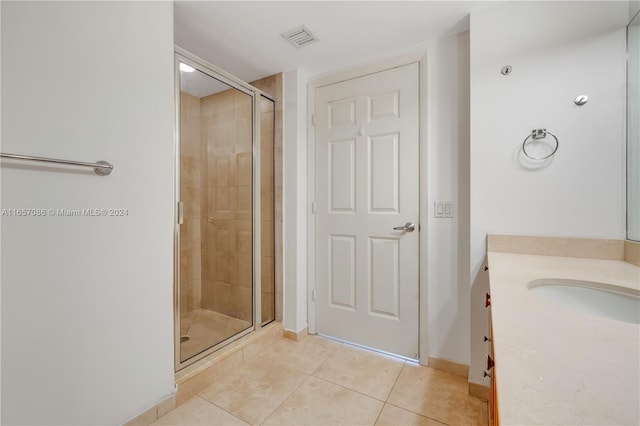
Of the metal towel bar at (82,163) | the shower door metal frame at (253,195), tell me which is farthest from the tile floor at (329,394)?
the metal towel bar at (82,163)

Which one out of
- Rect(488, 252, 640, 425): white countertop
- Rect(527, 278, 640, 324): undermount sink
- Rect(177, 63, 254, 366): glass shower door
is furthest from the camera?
Rect(177, 63, 254, 366): glass shower door

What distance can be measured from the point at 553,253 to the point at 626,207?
1.15 ft

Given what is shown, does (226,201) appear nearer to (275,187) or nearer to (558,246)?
(275,187)

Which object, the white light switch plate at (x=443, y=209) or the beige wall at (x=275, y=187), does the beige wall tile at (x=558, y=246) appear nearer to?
the white light switch plate at (x=443, y=209)

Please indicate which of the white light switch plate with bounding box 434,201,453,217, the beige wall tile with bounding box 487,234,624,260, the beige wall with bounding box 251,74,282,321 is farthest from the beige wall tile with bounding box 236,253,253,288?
the beige wall tile with bounding box 487,234,624,260

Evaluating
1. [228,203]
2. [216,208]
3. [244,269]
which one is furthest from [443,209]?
[216,208]

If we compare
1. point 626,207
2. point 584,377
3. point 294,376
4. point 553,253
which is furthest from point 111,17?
point 626,207

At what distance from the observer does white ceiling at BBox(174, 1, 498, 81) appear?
1.50 meters

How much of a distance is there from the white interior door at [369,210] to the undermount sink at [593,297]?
0.96 metres

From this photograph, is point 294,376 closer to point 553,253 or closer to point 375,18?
point 553,253

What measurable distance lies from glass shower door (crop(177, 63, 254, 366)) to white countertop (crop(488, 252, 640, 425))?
1.92 meters

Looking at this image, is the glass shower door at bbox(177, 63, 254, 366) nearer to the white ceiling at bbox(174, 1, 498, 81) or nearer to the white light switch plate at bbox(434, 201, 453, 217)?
the white ceiling at bbox(174, 1, 498, 81)

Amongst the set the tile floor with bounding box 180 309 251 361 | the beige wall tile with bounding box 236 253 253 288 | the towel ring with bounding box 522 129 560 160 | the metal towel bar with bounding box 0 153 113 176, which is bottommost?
the tile floor with bounding box 180 309 251 361

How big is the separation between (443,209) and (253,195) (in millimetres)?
1425
